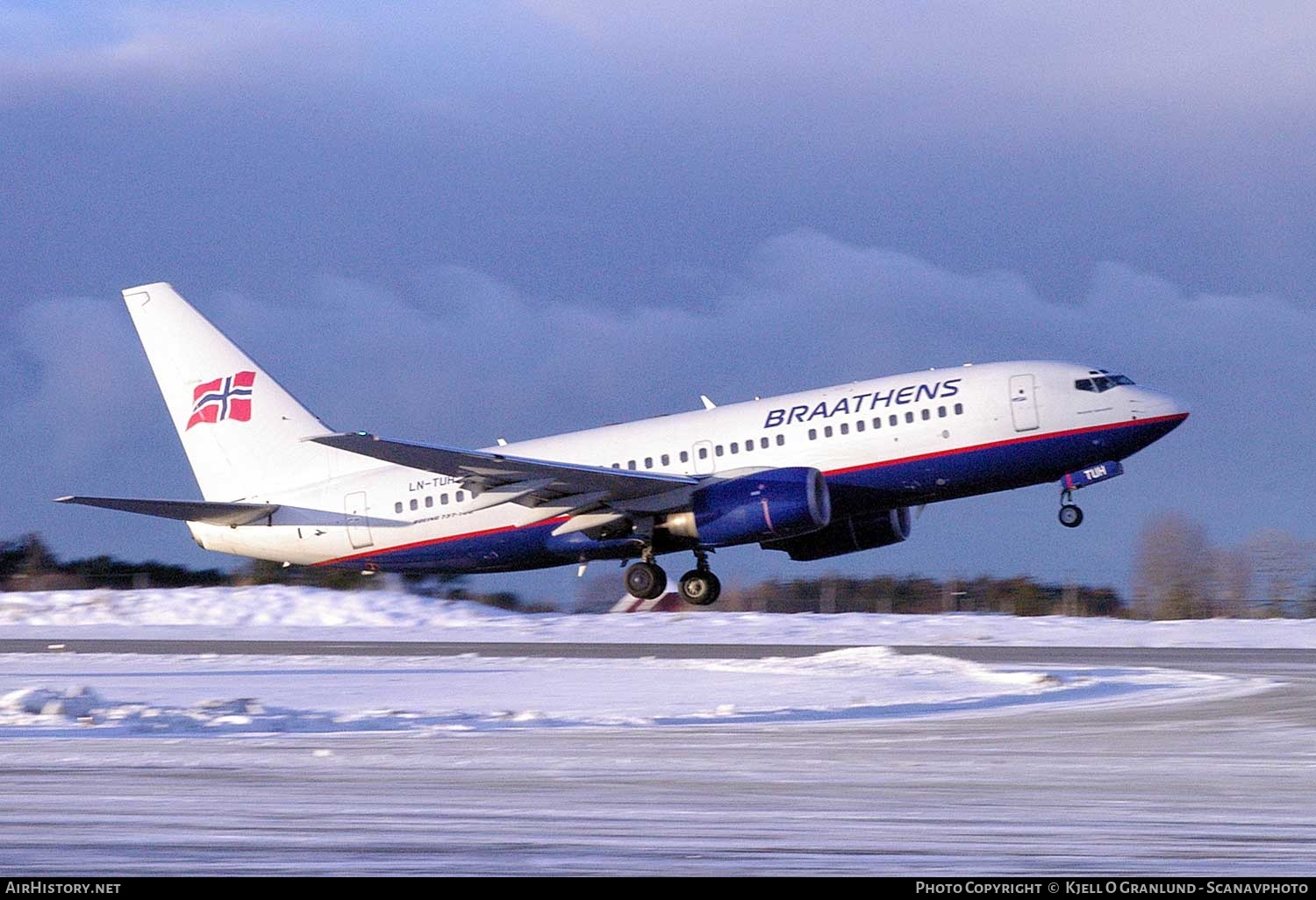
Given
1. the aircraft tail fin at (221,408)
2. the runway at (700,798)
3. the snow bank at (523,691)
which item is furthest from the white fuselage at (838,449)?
the runway at (700,798)

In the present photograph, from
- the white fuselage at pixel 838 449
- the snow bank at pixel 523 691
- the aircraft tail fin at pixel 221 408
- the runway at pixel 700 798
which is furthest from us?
the aircraft tail fin at pixel 221 408

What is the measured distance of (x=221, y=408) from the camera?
3859cm

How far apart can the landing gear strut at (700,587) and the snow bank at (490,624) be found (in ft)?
1.72

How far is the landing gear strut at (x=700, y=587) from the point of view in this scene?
1378 inches

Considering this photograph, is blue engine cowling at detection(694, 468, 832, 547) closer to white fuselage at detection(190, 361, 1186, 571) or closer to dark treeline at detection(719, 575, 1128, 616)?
white fuselage at detection(190, 361, 1186, 571)

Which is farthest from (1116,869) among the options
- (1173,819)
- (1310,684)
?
(1310,684)

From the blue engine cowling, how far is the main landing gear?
6.91ft

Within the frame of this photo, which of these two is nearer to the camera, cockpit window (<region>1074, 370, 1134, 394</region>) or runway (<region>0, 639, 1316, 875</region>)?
runway (<region>0, 639, 1316, 875</region>)

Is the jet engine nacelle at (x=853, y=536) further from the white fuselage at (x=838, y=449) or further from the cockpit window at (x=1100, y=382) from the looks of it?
the cockpit window at (x=1100, y=382)

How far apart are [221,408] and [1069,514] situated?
64.9ft

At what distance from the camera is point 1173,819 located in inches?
437

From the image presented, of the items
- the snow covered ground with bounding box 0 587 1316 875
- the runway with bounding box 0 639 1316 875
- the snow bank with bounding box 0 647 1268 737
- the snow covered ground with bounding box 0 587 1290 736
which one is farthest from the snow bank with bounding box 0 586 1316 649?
the runway with bounding box 0 639 1316 875

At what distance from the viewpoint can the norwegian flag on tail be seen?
3847 centimetres
